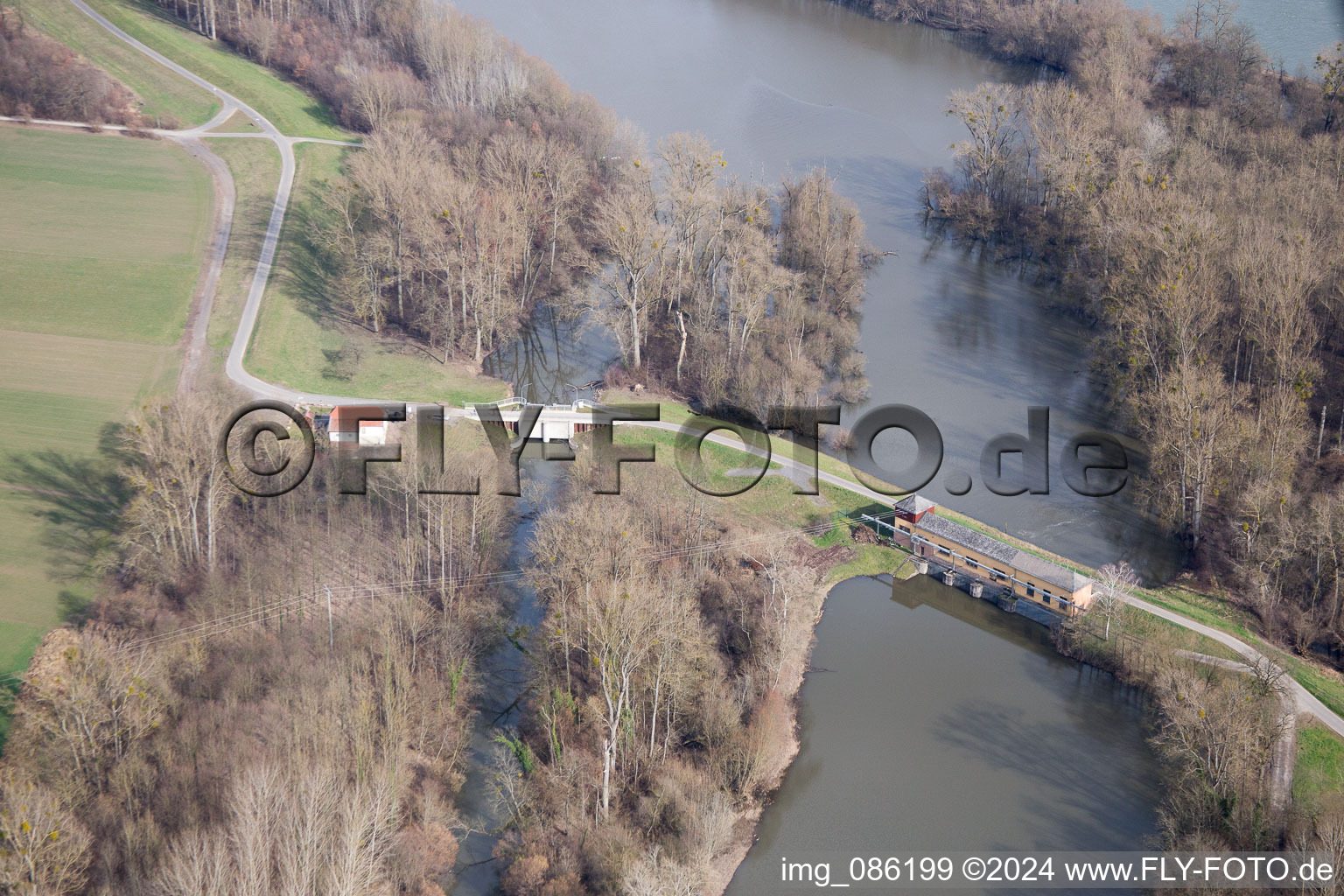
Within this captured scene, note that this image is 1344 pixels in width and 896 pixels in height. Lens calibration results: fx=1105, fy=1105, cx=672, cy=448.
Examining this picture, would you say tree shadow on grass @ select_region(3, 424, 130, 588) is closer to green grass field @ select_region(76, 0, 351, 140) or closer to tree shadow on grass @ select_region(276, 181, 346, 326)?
tree shadow on grass @ select_region(276, 181, 346, 326)

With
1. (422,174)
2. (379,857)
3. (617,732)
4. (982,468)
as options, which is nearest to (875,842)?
(617,732)

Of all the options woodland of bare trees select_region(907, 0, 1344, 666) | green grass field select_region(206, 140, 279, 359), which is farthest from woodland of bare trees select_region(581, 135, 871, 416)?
green grass field select_region(206, 140, 279, 359)

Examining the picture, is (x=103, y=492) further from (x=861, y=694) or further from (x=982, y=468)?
(x=982, y=468)

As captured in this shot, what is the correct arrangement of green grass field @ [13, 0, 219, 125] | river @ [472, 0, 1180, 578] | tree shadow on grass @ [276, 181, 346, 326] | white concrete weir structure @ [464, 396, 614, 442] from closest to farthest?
river @ [472, 0, 1180, 578] → white concrete weir structure @ [464, 396, 614, 442] → tree shadow on grass @ [276, 181, 346, 326] → green grass field @ [13, 0, 219, 125]

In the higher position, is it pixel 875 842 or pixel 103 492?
pixel 103 492

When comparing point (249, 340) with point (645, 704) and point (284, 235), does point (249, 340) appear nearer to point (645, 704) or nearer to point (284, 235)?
point (284, 235)

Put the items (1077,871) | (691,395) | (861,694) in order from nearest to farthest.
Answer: (1077,871) → (861,694) → (691,395)

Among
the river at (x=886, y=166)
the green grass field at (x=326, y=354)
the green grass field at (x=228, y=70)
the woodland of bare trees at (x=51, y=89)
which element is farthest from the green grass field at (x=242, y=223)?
the river at (x=886, y=166)
